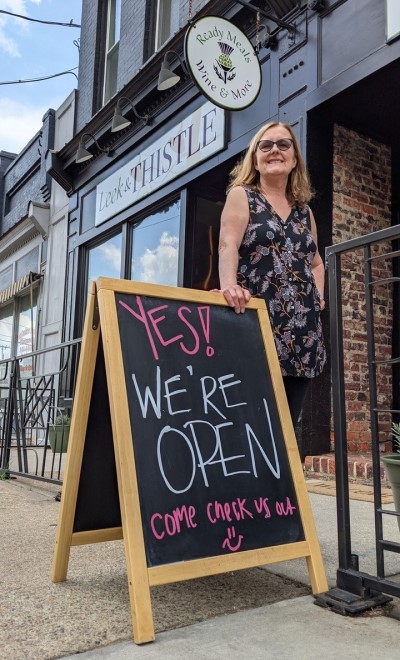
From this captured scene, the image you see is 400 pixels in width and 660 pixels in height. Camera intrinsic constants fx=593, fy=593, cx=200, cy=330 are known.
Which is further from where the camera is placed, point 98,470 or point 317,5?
point 317,5

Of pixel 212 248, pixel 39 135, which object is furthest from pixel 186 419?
pixel 39 135

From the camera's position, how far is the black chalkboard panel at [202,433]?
1993 mm

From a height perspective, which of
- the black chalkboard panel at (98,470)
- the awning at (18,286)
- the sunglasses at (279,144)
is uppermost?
the awning at (18,286)

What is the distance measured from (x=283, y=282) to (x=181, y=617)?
4.36 ft

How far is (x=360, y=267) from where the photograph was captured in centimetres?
544

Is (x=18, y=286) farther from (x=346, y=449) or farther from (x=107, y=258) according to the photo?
(x=346, y=449)

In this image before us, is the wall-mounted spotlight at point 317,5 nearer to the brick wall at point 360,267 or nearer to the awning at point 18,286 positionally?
the brick wall at point 360,267

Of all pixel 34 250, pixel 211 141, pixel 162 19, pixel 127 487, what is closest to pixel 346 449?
pixel 127 487

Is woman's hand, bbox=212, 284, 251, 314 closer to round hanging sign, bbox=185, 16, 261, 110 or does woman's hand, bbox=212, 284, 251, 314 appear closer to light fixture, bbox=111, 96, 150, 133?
round hanging sign, bbox=185, 16, 261, 110

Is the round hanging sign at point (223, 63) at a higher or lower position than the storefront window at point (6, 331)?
higher

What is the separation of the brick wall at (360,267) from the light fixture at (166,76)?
2.29 meters

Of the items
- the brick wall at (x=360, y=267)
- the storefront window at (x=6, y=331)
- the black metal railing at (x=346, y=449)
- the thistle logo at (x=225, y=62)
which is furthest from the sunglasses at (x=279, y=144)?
the storefront window at (x=6, y=331)

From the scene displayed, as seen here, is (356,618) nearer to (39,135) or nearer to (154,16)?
Answer: (154,16)

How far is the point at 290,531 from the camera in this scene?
2.19 metres
